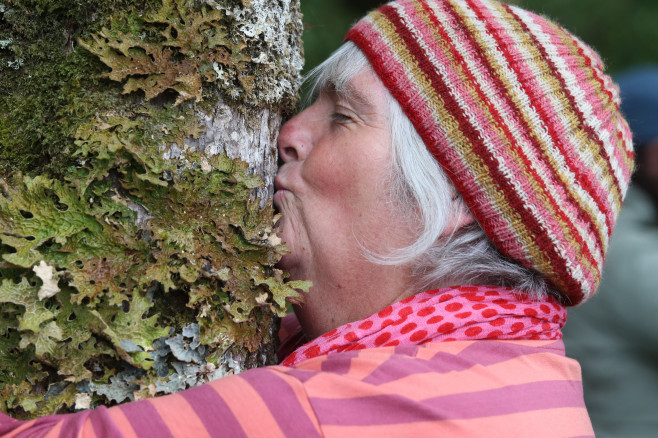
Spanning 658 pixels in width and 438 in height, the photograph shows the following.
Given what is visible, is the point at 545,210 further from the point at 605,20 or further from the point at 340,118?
the point at 605,20

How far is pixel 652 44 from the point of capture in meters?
4.50

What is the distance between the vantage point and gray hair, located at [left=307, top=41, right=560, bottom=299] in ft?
5.15

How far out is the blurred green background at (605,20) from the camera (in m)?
3.97

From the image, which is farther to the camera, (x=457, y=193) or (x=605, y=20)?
(x=605, y=20)

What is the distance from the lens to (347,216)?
Result: 159cm

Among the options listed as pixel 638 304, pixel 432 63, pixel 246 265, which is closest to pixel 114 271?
pixel 246 265

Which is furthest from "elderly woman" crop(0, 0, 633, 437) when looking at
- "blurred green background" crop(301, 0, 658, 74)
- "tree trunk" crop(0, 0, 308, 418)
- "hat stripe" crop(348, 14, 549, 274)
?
"blurred green background" crop(301, 0, 658, 74)

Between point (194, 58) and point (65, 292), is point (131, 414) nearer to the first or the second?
point (65, 292)

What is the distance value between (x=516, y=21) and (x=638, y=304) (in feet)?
5.33

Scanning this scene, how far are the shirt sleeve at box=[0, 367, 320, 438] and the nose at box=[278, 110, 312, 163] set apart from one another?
0.67 meters

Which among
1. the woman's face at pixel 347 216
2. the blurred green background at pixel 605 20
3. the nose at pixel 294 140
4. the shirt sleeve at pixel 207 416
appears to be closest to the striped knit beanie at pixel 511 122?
the woman's face at pixel 347 216

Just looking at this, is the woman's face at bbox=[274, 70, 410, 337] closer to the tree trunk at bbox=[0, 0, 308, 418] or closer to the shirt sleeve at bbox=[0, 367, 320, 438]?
the tree trunk at bbox=[0, 0, 308, 418]

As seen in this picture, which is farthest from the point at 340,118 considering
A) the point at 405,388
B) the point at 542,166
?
the point at 405,388

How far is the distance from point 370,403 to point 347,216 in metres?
0.53
